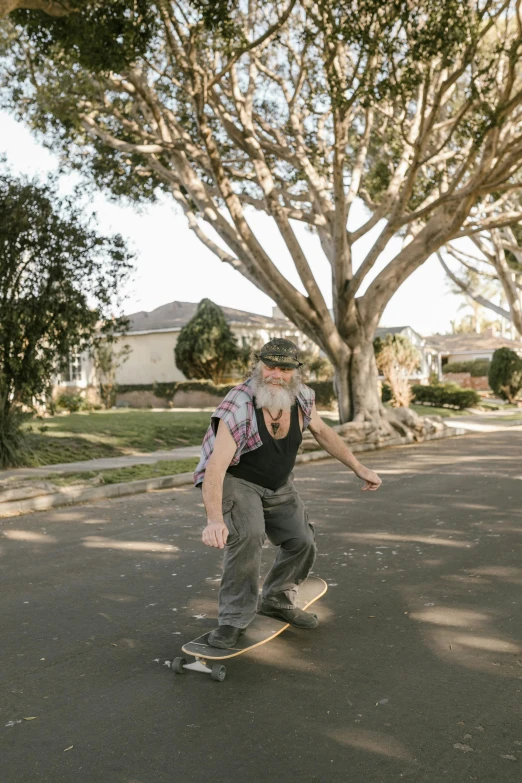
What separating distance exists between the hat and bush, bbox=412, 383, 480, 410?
29.8 metres

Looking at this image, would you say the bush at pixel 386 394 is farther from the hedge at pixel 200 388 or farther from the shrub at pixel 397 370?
the shrub at pixel 397 370

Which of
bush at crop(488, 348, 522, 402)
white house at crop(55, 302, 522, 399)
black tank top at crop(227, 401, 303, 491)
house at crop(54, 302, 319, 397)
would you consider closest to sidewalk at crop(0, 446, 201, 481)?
black tank top at crop(227, 401, 303, 491)

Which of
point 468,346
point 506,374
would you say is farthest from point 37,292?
point 468,346

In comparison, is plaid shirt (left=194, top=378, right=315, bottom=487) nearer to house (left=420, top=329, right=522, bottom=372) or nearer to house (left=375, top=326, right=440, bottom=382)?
house (left=375, top=326, right=440, bottom=382)

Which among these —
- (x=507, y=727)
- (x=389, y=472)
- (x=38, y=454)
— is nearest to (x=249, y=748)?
(x=507, y=727)

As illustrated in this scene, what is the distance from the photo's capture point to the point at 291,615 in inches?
211

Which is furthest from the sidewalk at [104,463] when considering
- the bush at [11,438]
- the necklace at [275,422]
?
the necklace at [275,422]

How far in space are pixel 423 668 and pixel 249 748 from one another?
137 centimetres

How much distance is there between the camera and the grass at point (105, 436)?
1631 centimetres

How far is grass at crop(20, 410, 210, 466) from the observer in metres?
16.3

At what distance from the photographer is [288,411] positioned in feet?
16.7

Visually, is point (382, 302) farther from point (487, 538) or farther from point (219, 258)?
point (487, 538)

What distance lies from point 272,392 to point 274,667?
5.12ft

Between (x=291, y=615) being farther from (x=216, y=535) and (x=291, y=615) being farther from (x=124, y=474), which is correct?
(x=124, y=474)
